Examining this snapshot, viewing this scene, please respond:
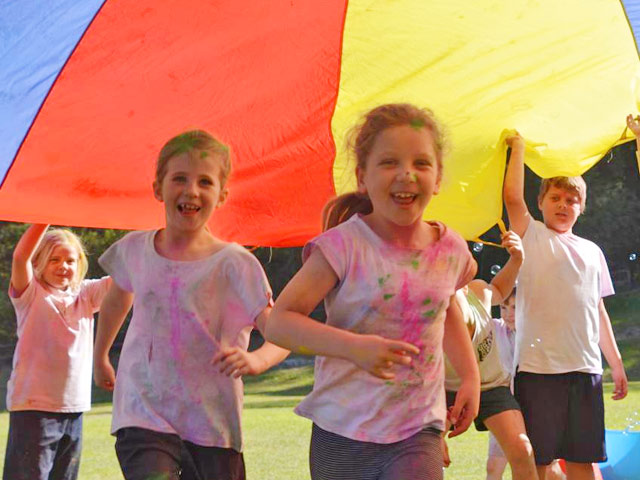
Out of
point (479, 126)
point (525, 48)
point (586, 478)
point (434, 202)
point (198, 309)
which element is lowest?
point (586, 478)

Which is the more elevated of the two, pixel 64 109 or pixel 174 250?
pixel 64 109

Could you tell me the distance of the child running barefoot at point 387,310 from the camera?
2781 mm

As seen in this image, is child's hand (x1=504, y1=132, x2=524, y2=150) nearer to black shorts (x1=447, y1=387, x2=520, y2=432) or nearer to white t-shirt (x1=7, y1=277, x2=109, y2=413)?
black shorts (x1=447, y1=387, x2=520, y2=432)

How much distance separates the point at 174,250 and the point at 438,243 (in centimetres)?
79

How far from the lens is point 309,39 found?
4.42 metres

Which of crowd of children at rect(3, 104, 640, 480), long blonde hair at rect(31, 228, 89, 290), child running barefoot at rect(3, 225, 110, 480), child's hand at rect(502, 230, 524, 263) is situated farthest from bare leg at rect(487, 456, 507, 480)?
long blonde hair at rect(31, 228, 89, 290)

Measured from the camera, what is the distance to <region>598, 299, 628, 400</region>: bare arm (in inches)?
185

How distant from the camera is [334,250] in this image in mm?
2803

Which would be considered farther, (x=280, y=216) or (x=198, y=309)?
(x=280, y=216)

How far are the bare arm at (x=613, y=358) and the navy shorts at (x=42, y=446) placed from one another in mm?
2146

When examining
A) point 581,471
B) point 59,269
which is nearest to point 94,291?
point 59,269

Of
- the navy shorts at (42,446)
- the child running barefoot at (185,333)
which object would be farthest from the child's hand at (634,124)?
the navy shorts at (42,446)

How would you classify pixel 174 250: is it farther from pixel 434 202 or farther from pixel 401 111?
pixel 434 202

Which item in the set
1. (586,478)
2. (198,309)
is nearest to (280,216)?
(198,309)
